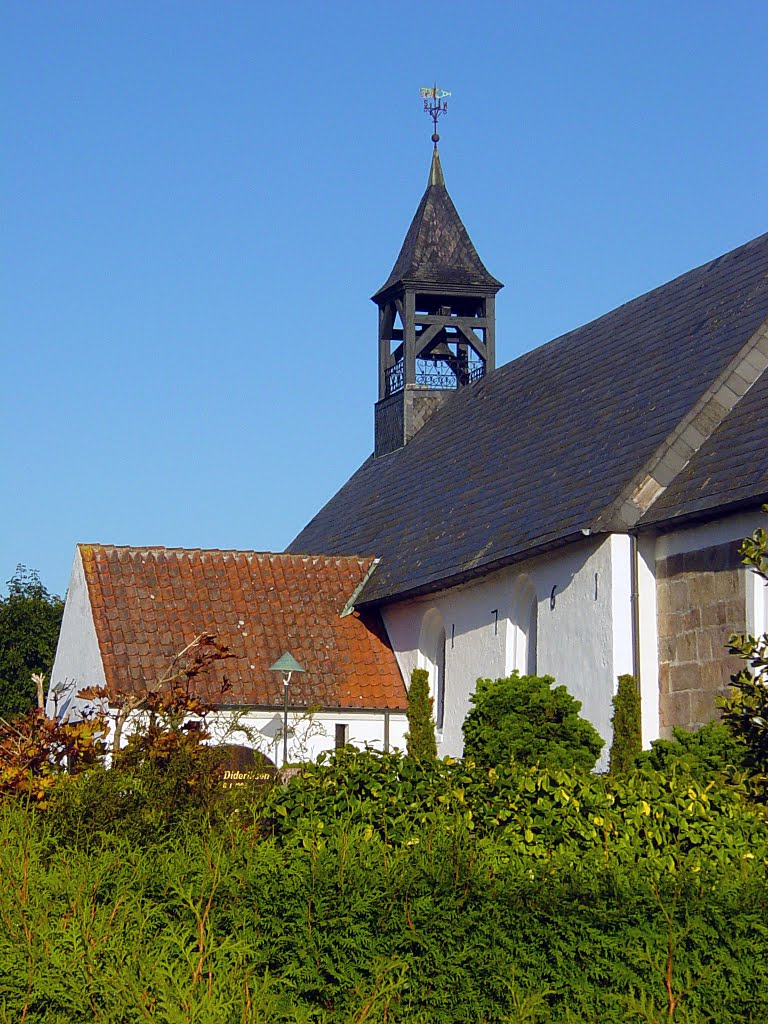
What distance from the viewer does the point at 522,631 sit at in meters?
19.5

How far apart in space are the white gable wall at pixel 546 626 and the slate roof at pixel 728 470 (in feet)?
2.85

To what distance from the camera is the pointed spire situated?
31281 mm

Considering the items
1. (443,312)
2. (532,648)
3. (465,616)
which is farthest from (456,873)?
(443,312)

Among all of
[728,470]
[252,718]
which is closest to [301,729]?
[252,718]

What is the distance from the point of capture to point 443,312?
29984mm

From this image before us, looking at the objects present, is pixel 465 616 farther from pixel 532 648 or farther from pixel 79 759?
pixel 79 759

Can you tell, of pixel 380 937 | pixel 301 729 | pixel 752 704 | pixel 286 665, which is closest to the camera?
pixel 380 937

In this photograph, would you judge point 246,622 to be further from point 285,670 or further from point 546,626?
point 546,626

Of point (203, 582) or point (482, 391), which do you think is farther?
point (482, 391)

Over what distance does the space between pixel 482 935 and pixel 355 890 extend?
0.62m

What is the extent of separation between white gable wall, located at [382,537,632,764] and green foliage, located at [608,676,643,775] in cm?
26

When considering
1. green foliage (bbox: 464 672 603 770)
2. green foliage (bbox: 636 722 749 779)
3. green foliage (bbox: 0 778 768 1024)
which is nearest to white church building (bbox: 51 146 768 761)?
green foliage (bbox: 464 672 603 770)

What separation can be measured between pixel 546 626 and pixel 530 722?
108 inches

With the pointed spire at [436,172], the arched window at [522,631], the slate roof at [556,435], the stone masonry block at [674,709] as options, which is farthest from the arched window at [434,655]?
the pointed spire at [436,172]
